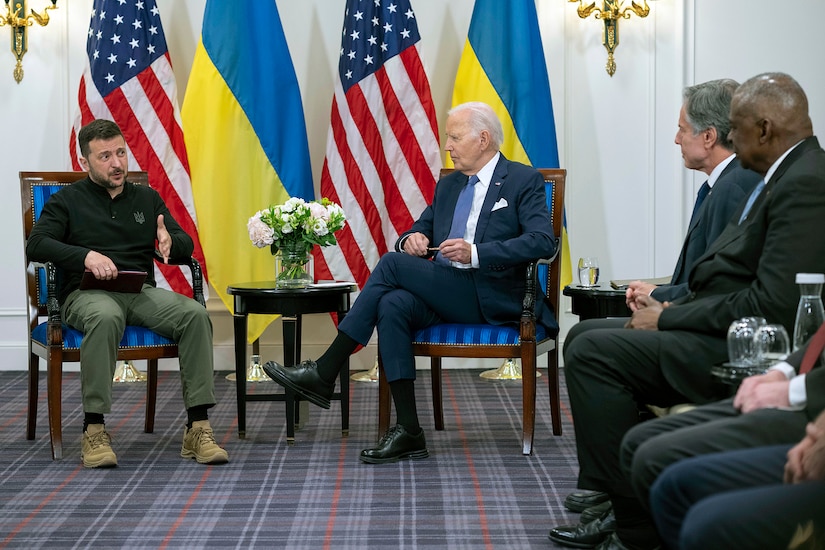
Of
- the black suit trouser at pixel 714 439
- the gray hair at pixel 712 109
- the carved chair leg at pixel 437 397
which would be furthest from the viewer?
the carved chair leg at pixel 437 397

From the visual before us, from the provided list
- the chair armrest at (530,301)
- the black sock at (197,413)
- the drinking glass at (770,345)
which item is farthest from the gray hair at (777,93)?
the black sock at (197,413)

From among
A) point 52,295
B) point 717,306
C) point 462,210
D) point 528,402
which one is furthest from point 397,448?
point 717,306

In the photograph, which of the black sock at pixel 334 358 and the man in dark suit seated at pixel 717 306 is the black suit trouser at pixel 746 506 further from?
the black sock at pixel 334 358

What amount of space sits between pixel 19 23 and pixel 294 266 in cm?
272

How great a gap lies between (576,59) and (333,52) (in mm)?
1434

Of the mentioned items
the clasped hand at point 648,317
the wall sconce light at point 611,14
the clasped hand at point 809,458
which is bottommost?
the clasped hand at point 809,458

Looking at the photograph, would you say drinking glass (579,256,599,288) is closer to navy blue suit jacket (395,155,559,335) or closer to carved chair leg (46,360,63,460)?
navy blue suit jacket (395,155,559,335)

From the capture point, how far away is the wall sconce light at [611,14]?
5879 mm

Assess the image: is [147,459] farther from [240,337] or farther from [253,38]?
[253,38]

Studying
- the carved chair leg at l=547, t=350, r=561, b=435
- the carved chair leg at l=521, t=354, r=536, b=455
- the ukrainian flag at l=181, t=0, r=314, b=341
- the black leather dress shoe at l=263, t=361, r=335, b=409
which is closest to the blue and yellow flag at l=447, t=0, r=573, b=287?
the ukrainian flag at l=181, t=0, r=314, b=341

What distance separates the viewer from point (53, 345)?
3857mm

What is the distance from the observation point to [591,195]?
6.08 meters

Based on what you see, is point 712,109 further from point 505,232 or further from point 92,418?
point 92,418

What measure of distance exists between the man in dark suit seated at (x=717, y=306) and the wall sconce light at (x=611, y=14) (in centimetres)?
337
